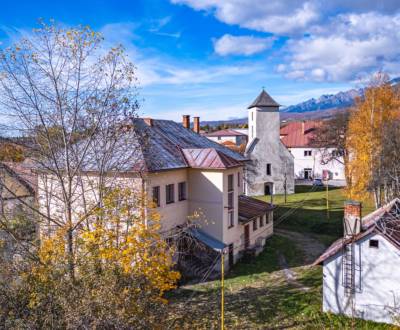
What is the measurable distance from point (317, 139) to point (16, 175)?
48191mm

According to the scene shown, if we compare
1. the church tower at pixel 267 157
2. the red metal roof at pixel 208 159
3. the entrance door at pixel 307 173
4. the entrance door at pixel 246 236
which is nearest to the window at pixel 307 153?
the entrance door at pixel 307 173

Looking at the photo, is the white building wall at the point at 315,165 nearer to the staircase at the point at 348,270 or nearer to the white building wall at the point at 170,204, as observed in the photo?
the white building wall at the point at 170,204

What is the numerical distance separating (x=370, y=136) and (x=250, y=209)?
36.5ft

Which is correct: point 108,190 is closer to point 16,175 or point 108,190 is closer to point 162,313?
point 16,175

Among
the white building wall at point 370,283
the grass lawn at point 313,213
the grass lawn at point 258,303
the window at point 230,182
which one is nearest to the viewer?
the white building wall at point 370,283

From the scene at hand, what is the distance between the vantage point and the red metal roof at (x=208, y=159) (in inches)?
891

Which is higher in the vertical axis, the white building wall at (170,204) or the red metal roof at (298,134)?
the red metal roof at (298,134)

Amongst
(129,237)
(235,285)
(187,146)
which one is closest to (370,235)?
(235,285)

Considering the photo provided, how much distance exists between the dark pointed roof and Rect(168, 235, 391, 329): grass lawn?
90.9 ft

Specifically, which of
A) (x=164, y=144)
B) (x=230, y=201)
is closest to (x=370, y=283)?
(x=230, y=201)

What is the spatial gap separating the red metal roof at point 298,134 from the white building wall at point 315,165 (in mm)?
1043

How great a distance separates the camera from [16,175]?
15500 millimetres

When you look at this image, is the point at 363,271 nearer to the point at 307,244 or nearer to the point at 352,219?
the point at 352,219

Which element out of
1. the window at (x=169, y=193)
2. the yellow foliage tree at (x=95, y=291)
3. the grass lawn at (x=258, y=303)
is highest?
the window at (x=169, y=193)
